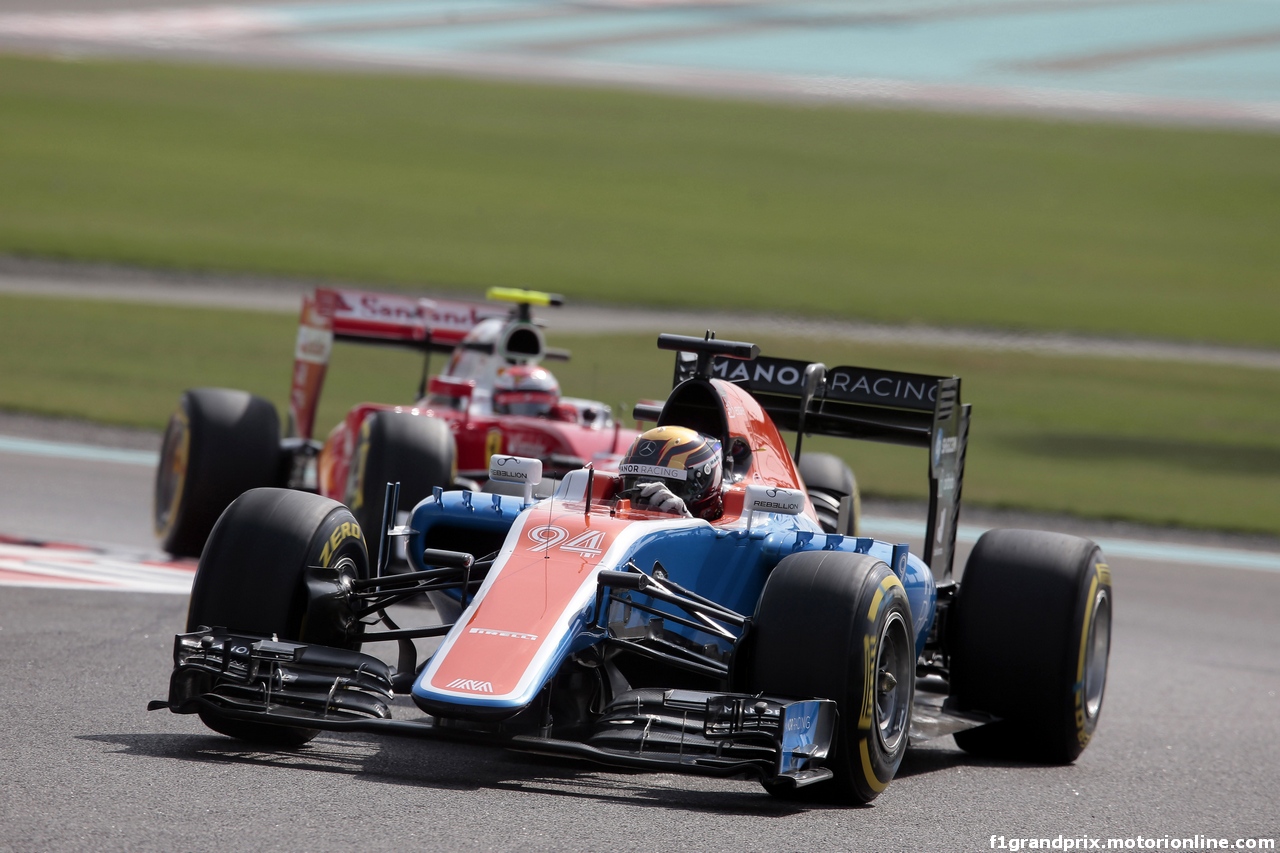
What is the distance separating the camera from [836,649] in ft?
21.2

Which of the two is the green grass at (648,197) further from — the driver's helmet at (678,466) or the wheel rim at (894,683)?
the wheel rim at (894,683)

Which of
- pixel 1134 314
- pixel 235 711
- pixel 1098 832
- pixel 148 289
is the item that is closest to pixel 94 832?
pixel 235 711

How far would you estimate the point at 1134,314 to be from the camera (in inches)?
1510

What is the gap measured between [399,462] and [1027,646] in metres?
4.50

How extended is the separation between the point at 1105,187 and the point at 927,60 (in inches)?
562

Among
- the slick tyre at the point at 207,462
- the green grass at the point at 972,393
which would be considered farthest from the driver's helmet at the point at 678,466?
the green grass at the point at 972,393

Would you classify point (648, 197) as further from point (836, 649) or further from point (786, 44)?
point (836, 649)

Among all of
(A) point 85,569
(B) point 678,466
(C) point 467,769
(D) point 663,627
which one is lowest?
(A) point 85,569

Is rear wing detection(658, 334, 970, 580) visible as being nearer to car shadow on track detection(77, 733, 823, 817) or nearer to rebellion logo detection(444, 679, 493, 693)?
car shadow on track detection(77, 733, 823, 817)

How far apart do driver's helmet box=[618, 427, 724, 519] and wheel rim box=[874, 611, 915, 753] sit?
49.2 inches

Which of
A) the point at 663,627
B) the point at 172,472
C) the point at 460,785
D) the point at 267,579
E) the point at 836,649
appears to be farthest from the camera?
the point at 172,472

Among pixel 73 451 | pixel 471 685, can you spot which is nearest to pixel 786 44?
Result: pixel 73 451

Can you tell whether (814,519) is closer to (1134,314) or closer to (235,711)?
(235,711)

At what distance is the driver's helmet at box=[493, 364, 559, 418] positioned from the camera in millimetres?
13328
